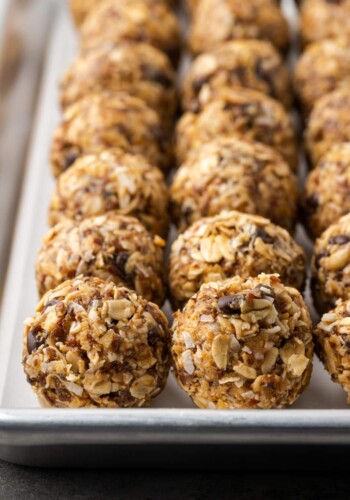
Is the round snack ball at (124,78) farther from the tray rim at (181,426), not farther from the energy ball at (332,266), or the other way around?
the tray rim at (181,426)

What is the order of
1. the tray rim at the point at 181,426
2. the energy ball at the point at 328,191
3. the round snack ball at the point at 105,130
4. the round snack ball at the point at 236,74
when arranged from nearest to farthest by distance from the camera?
the tray rim at the point at 181,426 < the energy ball at the point at 328,191 < the round snack ball at the point at 105,130 < the round snack ball at the point at 236,74

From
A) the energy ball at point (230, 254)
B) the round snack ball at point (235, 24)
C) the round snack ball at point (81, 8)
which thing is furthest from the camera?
the round snack ball at point (81, 8)

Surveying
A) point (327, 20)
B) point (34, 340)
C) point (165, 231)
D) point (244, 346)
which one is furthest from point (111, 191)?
point (327, 20)

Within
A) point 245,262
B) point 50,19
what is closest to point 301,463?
point 245,262

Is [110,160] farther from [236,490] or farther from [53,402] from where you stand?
[236,490]

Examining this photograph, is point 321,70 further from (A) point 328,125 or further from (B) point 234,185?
(B) point 234,185

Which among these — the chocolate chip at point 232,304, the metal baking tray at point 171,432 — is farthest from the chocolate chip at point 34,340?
the chocolate chip at point 232,304
